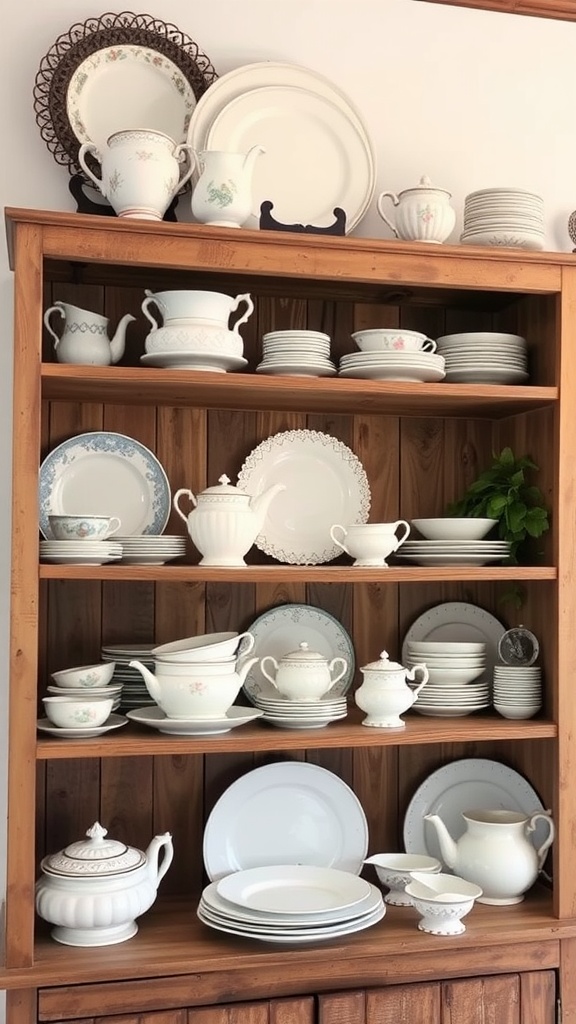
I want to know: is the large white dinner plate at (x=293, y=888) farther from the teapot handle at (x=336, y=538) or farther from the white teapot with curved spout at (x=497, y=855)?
the teapot handle at (x=336, y=538)

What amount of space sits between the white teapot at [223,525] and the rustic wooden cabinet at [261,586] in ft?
0.19

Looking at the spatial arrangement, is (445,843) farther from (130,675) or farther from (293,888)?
(130,675)

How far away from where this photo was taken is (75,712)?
2.01 m

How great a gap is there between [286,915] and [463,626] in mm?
793

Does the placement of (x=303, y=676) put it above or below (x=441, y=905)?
above

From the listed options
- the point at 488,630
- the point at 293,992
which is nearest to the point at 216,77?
the point at 488,630

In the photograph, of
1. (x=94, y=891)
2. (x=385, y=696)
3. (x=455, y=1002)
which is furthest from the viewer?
(x=385, y=696)

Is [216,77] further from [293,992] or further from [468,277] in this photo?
[293,992]

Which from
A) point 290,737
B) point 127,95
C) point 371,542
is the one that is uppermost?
point 127,95

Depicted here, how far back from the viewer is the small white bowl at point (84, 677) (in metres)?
2.10

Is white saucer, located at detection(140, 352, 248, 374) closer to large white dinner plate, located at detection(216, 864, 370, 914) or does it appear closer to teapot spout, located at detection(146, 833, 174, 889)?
teapot spout, located at detection(146, 833, 174, 889)

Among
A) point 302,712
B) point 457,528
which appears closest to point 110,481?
point 302,712

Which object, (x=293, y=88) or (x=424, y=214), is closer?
(x=424, y=214)

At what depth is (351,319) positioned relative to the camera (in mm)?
2457
